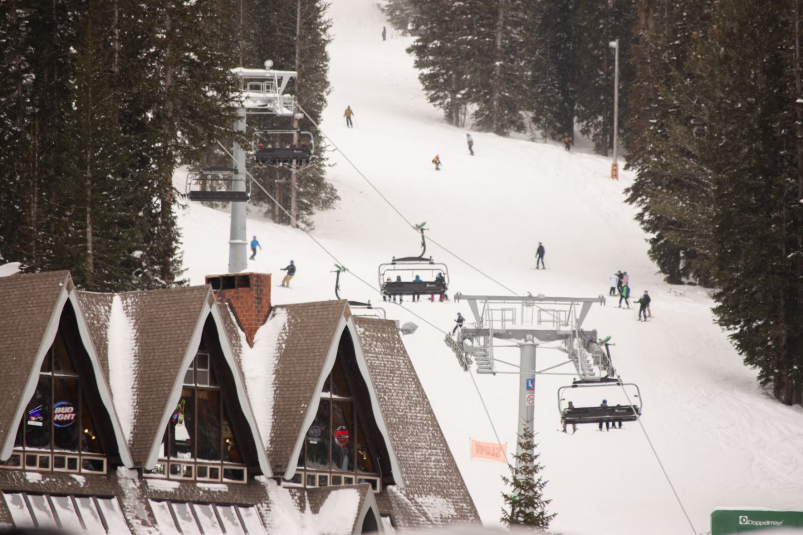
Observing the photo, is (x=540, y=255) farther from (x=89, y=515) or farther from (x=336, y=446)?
(x=89, y=515)

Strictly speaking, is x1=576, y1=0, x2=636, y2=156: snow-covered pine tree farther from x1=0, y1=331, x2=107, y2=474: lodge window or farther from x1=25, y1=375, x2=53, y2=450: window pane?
x1=25, y1=375, x2=53, y2=450: window pane

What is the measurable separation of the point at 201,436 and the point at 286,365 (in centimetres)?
218

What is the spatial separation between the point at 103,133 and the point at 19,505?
1910 centimetres

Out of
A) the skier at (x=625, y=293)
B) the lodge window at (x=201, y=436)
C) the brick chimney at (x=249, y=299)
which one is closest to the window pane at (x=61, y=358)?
the lodge window at (x=201, y=436)

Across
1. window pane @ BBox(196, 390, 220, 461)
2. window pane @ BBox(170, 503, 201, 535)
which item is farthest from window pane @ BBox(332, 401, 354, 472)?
window pane @ BBox(170, 503, 201, 535)

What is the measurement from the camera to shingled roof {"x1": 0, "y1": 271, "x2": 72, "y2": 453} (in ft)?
54.2

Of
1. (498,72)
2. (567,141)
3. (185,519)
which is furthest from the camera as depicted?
(567,141)

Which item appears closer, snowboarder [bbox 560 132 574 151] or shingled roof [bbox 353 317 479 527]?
shingled roof [bbox 353 317 479 527]

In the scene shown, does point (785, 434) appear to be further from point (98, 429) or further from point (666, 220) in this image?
point (98, 429)

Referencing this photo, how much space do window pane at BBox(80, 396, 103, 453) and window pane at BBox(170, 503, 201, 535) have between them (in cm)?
152

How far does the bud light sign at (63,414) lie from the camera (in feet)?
57.6

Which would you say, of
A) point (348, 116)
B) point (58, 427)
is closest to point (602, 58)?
point (348, 116)

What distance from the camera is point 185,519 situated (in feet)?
59.2

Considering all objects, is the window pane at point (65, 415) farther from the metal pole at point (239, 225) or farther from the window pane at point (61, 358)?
the metal pole at point (239, 225)
